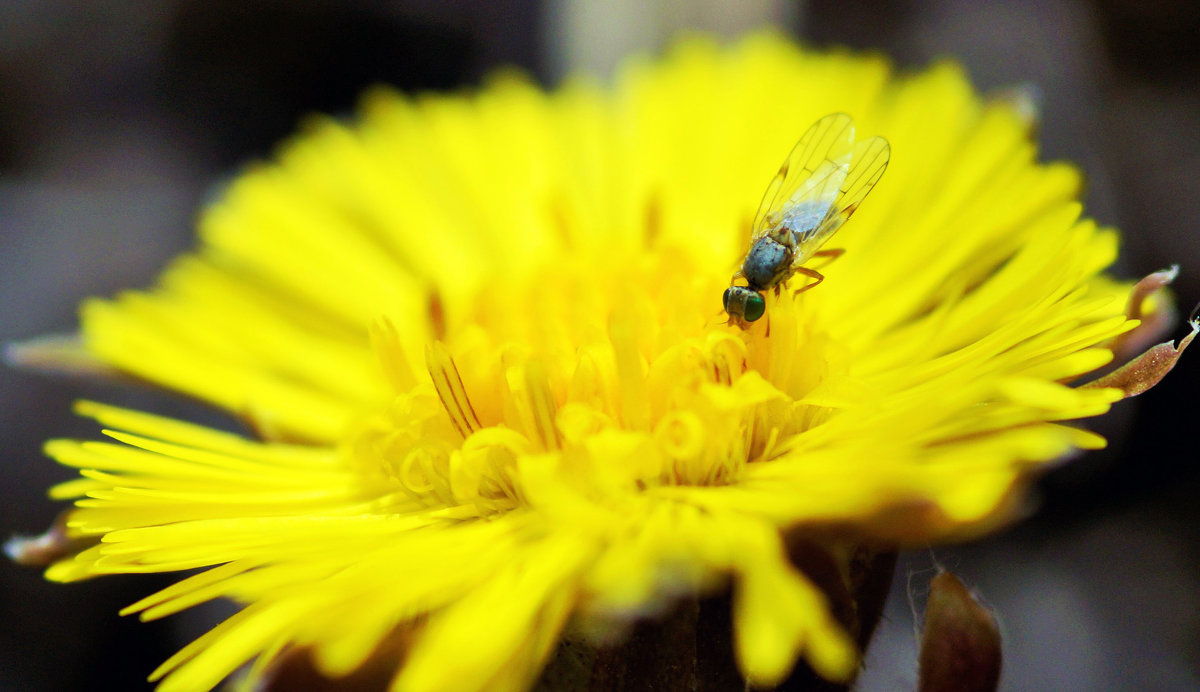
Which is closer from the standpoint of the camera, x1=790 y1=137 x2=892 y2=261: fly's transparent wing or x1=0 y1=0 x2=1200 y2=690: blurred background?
x1=790 y1=137 x2=892 y2=261: fly's transparent wing

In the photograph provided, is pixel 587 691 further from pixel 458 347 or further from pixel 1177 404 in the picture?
pixel 1177 404

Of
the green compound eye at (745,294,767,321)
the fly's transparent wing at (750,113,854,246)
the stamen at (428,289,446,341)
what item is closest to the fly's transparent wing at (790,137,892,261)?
the fly's transparent wing at (750,113,854,246)

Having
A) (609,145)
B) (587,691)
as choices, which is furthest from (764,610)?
(609,145)

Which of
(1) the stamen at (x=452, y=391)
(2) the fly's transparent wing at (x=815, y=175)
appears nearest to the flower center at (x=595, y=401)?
(1) the stamen at (x=452, y=391)

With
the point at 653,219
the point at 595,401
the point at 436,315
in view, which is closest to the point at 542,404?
the point at 595,401

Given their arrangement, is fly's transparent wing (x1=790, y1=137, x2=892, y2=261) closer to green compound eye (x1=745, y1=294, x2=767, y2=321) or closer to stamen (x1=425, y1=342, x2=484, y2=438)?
green compound eye (x1=745, y1=294, x2=767, y2=321)

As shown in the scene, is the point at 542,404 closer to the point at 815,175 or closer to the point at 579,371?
the point at 579,371

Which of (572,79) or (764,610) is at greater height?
(572,79)
